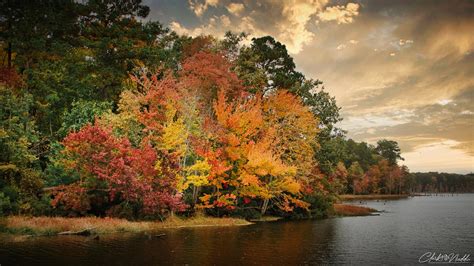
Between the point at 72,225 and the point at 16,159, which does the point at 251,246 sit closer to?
the point at 72,225

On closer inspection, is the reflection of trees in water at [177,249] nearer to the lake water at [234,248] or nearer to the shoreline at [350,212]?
the lake water at [234,248]

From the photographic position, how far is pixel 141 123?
34688 millimetres

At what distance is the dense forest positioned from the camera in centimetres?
2920

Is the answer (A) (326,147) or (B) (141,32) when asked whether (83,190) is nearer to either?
(B) (141,32)

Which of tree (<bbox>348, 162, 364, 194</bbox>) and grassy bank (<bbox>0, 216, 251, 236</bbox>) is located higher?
tree (<bbox>348, 162, 364, 194</bbox>)

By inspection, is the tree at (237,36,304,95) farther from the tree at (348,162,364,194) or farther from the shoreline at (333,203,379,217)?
the tree at (348,162,364,194)

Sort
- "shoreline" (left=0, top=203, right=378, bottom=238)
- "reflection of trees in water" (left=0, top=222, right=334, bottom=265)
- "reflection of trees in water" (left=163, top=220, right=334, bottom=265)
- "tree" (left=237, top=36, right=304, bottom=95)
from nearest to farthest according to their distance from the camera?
"reflection of trees in water" (left=0, top=222, right=334, bottom=265)
"reflection of trees in water" (left=163, top=220, right=334, bottom=265)
"shoreline" (left=0, top=203, right=378, bottom=238)
"tree" (left=237, top=36, right=304, bottom=95)

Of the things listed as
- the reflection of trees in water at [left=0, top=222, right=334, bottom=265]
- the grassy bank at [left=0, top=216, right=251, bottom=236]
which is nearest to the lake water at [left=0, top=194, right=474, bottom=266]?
the reflection of trees in water at [left=0, top=222, right=334, bottom=265]

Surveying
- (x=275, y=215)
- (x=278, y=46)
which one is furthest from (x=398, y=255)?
(x=278, y=46)

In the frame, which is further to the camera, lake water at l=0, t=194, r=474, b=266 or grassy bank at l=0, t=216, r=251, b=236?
grassy bank at l=0, t=216, r=251, b=236

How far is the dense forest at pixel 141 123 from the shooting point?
29203 millimetres

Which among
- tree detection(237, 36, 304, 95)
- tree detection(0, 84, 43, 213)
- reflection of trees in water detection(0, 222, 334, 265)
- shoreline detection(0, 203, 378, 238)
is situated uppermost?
tree detection(237, 36, 304, 95)

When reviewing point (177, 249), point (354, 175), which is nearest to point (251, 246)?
point (177, 249)

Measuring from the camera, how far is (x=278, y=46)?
53312 millimetres
